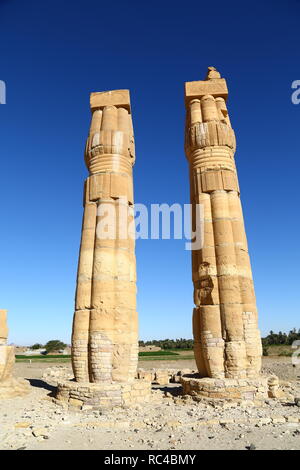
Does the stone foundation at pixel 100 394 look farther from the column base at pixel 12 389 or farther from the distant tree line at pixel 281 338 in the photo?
the distant tree line at pixel 281 338

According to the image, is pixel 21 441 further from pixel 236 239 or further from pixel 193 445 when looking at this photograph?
pixel 236 239

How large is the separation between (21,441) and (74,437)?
1125 mm

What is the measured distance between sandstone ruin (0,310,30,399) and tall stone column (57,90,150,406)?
2482mm

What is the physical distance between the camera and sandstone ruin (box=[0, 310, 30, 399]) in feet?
40.5

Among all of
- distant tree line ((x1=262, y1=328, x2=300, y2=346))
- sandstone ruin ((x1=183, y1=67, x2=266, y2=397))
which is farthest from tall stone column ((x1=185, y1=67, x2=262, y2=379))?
distant tree line ((x1=262, y1=328, x2=300, y2=346))

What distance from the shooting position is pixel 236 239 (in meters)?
13.0

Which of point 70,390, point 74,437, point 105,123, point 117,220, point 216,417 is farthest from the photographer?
point 105,123

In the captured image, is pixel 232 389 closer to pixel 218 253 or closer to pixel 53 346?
pixel 218 253

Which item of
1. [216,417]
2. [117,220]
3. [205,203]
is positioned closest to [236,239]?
[205,203]

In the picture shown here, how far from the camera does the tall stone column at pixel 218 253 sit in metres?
11.7

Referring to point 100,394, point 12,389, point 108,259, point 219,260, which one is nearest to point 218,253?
point 219,260

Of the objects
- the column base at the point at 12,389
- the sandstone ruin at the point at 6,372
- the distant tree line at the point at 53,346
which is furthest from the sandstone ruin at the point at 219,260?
the distant tree line at the point at 53,346

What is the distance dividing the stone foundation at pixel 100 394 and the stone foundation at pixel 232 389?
191cm
